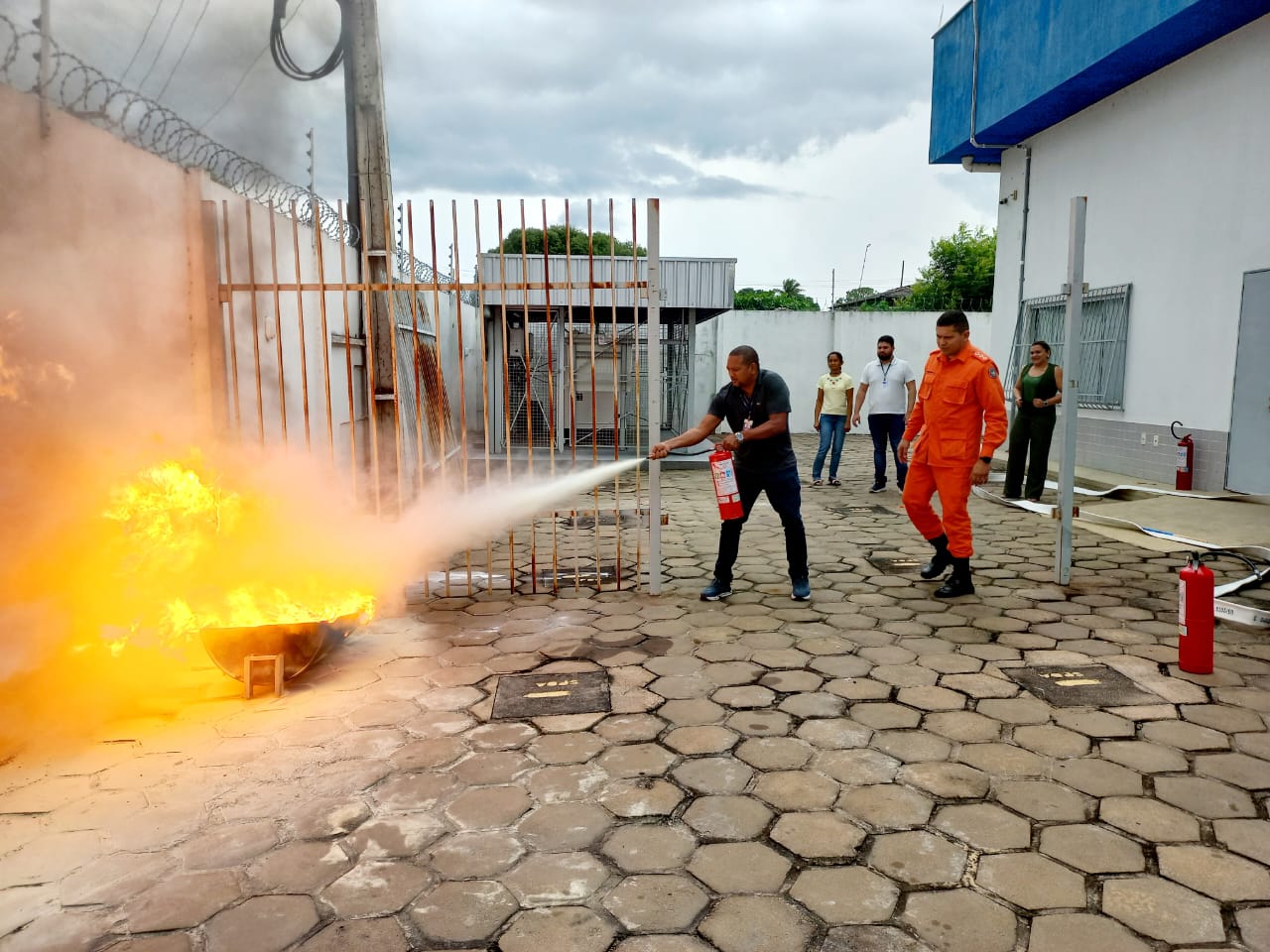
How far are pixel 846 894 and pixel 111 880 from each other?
236cm

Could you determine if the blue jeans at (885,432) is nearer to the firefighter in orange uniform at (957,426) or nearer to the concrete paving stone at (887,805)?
the firefighter in orange uniform at (957,426)

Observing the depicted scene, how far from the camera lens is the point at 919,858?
268cm

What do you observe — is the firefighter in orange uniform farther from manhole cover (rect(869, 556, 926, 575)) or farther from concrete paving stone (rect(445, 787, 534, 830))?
concrete paving stone (rect(445, 787, 534, 830))

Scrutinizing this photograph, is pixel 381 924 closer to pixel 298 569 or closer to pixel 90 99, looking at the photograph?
pixel 298 569

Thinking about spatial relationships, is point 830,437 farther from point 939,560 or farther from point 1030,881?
point 1030,881

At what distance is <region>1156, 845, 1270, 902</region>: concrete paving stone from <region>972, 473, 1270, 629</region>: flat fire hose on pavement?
206cm

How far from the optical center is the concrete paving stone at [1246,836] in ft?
Result: 8.72

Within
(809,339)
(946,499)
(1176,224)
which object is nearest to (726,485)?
(946,499)

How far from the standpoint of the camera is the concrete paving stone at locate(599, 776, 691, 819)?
9.81 feet

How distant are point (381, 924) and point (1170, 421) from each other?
10.3m

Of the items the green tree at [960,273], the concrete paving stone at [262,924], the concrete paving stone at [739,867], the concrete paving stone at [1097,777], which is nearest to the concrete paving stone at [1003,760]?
the concrete paving stone at [1097,777]

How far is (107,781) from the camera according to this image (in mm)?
3238

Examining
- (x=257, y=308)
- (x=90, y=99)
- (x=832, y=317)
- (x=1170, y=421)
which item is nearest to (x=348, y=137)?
(x=257, y=308)

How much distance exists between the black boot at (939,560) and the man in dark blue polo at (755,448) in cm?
106
